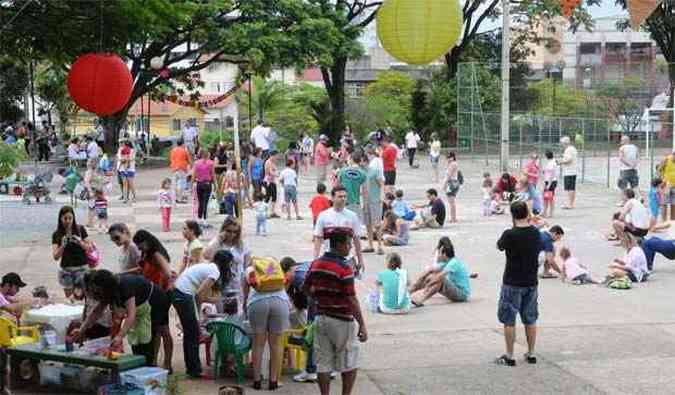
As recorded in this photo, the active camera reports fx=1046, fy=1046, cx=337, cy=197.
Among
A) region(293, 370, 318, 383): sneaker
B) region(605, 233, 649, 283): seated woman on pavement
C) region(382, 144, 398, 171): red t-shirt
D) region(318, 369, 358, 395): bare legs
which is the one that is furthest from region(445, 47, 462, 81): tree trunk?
region(318, 369, 358, 395): bare legs

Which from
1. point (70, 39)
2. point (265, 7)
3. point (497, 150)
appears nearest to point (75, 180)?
point (70, 39)

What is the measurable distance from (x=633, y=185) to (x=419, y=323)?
13.1m

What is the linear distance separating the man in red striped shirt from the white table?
2.70m

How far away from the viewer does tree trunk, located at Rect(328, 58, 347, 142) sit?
147ft

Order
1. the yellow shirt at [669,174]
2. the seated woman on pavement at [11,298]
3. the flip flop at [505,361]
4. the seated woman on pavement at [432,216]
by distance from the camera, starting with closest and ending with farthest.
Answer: the flip flop at [505,361], the seated woman on pavement at [11,298], the seated woman on pavement at [432,216], the yellow shirt at [669,174]

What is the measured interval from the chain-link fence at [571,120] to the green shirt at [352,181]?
15.0 meters

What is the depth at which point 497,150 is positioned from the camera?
38219 mm

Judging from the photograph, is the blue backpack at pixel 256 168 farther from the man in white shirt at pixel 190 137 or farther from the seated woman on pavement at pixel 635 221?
the seated woman on pavement at pixel 635 221

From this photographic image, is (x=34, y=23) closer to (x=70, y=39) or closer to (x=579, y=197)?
(x=70, y=39)

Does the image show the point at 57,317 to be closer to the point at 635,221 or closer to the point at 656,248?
the point at 656,248

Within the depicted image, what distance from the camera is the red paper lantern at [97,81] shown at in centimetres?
1231

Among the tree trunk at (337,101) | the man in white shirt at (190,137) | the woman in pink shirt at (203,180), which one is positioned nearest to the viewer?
the woman in pink shirt at (203,180)

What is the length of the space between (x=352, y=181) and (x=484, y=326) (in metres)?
5.13

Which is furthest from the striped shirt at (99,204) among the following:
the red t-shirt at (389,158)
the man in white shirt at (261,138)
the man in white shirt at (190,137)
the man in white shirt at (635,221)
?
the man in white shirt at (190,137)
